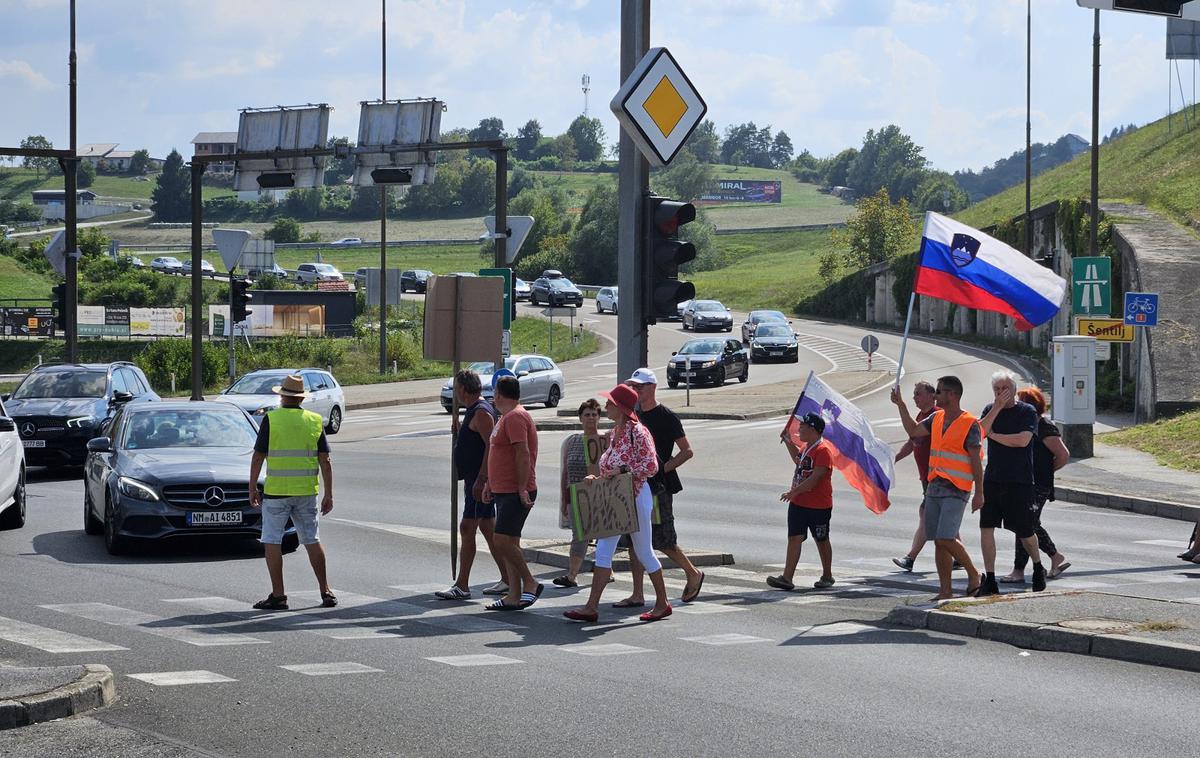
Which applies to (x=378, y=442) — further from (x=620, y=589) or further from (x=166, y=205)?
(x=166, y=205)

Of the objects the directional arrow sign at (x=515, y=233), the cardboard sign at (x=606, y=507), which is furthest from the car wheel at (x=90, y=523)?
the directional arrow sign at (x=515, y=233)

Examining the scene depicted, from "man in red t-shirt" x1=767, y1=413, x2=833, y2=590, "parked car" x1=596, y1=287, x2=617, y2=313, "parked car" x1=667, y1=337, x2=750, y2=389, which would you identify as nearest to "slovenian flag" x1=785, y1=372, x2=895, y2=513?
"man in red t-shirt" x1=767, y1=413, x2=833, y2=590

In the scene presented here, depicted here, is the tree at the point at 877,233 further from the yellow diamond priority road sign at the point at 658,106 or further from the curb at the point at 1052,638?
the curb at the point at 1052,638

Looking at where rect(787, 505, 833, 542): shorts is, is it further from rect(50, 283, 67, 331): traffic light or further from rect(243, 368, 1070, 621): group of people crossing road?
rect(50, 283, 67, 331): traffic light

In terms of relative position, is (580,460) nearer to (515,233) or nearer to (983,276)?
(983,276)

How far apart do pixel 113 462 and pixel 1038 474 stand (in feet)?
29.7

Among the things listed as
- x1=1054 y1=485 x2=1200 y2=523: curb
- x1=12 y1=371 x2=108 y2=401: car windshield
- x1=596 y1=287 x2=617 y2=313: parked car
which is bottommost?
x1=1054 y1=485 x2=1200 y2=523: curb

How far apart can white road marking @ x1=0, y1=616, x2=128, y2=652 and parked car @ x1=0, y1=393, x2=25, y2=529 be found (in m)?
6.01

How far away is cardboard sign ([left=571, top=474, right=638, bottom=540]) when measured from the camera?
426 inches

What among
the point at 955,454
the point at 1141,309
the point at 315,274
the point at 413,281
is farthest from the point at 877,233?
the point at 955,454

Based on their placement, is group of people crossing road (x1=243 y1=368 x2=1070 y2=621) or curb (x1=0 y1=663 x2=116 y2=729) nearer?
curb (x1=0 y1=663 x2=116 y2=729)

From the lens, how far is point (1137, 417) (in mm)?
35562

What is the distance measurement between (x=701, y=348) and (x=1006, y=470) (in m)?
37.1

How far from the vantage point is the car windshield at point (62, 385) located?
76.2 feet
